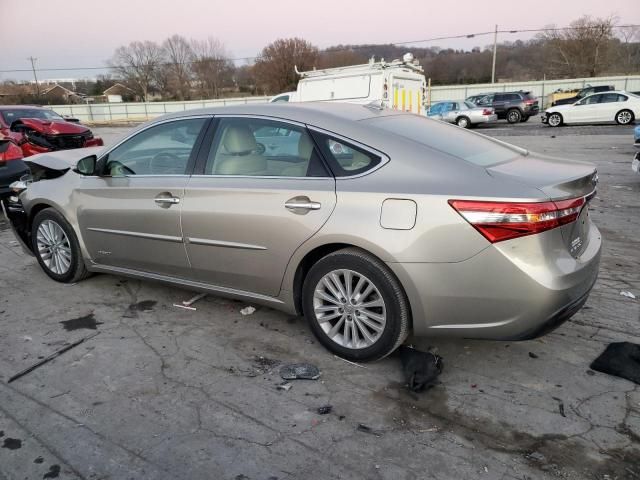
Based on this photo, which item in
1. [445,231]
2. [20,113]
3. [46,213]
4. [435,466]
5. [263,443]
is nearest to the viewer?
[435,466]

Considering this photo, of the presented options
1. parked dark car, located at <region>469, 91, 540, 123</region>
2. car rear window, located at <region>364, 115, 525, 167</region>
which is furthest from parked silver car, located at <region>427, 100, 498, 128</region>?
car rear window, located at <region>364, 115, 525, 167</region>

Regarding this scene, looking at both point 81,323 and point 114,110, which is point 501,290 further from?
point 114,110

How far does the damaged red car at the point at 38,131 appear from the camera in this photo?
439 inches

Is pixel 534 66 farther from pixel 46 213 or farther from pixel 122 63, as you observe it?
pixel 46 213

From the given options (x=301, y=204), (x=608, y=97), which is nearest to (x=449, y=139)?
(x=301, y=204)

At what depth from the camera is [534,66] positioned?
5928 cm

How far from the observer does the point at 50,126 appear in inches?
463

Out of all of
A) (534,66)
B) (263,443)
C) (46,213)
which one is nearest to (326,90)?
(46,213)

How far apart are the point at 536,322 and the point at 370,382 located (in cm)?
104

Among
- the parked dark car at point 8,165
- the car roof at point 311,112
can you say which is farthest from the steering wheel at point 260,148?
the parked dark car at point 8,165

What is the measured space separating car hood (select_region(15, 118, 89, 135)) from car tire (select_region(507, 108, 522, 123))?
23.1m

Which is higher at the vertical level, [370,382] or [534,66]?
[534,66]

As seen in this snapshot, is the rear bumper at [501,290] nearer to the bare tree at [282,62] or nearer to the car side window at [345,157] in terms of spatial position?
the car side window at [345,157]

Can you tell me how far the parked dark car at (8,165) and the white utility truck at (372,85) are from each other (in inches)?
319
